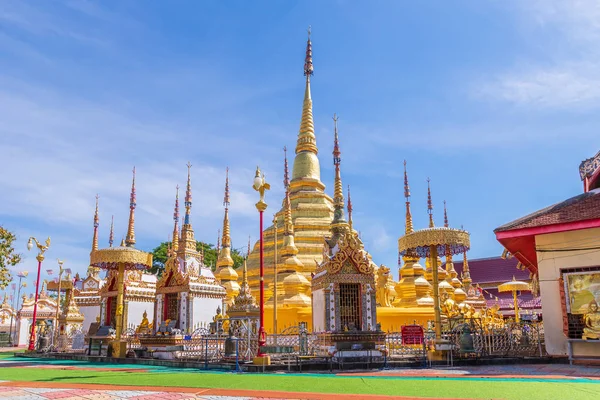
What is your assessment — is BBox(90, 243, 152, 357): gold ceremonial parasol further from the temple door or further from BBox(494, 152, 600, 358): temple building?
BBox(494, 152, 600, 358): temple building

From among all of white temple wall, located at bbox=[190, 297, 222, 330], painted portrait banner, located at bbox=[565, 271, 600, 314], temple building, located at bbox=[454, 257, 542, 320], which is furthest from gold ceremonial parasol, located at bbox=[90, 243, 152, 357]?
temple building, located at bbox=[454, 257, 542, 320]

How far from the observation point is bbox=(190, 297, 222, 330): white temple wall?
22906 mm

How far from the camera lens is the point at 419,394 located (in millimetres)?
7992

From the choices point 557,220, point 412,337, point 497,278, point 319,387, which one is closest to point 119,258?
point 412,337

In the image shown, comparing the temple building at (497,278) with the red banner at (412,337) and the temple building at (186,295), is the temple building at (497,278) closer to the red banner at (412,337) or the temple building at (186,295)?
the red banner at (412,337)

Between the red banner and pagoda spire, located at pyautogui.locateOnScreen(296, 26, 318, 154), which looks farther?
pagoda spire, located at pyautogui.locateOnScreen(296, 26, 318, 154)

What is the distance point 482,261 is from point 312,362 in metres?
35.4

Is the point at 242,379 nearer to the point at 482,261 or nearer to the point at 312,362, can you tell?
the point at 312,362

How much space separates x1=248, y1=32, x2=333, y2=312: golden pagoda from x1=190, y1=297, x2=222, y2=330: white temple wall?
255 inches

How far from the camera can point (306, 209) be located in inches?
1400

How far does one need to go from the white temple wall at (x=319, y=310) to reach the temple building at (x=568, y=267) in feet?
19.5

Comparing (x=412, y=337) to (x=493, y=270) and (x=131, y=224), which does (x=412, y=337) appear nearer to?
(x=131, y=224)

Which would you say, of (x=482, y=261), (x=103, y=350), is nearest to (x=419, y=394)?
(x=103, y=350)

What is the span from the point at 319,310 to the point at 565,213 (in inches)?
321
